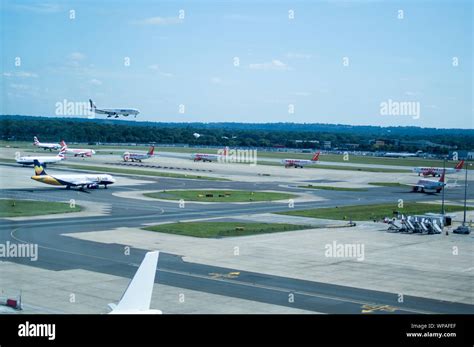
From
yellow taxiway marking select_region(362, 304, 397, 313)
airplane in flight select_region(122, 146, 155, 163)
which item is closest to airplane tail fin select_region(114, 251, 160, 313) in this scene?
yellow taxiway marking select_region(362, 304, 397, 313)

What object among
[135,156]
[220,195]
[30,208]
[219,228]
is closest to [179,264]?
[219,228]

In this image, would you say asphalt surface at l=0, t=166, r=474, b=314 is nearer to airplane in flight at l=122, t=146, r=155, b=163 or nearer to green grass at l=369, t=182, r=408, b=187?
green grass at l=369, t=182, r=408, b=187

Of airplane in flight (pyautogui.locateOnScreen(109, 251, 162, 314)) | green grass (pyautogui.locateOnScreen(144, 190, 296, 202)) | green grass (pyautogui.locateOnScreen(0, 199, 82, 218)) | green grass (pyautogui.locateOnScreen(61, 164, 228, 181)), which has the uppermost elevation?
airplane in flight (pyautogui.locateOnScreen(109, 251, 162, 314))

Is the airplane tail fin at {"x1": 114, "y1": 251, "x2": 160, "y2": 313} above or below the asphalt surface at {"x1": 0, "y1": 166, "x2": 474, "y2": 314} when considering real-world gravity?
above

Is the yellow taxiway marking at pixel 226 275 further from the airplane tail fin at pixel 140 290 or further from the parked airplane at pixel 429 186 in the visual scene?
the parked airplane at pixel 429 186

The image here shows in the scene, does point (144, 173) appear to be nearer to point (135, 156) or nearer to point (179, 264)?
point (135, 156)

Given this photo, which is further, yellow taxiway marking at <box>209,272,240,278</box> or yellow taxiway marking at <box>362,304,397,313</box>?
yellow taxiway marking at <box>209,272,240,278</box>
